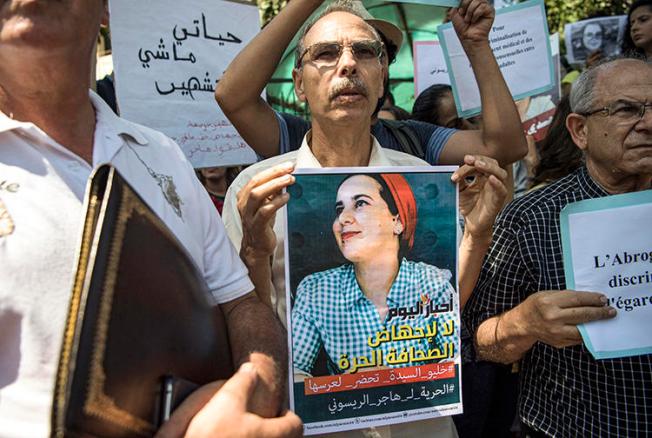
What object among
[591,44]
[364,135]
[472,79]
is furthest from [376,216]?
[591,44]

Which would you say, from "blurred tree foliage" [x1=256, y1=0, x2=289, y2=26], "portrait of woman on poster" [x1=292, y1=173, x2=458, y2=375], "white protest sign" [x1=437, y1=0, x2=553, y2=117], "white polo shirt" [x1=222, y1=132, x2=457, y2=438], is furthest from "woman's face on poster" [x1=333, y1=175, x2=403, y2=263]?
"blurred tree foliage" [x1=256, y1=0, x2=289, y2=26]

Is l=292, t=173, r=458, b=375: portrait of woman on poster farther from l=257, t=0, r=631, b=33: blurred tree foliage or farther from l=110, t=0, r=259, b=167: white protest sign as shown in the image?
l=257, t=0, r=631, b=33: blurred tree foliage

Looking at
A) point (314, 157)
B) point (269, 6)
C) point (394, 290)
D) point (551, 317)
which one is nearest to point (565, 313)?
point (551, 317)

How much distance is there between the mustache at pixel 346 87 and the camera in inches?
81.7

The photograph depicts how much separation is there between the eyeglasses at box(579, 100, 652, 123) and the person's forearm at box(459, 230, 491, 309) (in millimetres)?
586

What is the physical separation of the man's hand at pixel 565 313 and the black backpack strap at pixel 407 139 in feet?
2.40

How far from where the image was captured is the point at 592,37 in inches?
234

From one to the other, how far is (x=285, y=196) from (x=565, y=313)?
2.78 ft

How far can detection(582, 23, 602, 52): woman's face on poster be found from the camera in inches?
232

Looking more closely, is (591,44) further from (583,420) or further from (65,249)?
(65,249)

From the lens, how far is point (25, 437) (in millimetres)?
1131

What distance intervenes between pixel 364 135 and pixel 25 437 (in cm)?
137

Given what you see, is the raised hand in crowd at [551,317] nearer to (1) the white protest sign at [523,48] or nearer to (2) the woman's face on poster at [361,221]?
(2) the woman's face on poster at [361,221]

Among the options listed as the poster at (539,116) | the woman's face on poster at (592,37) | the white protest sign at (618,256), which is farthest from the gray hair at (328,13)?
the woman's face on poster at (592,37)
